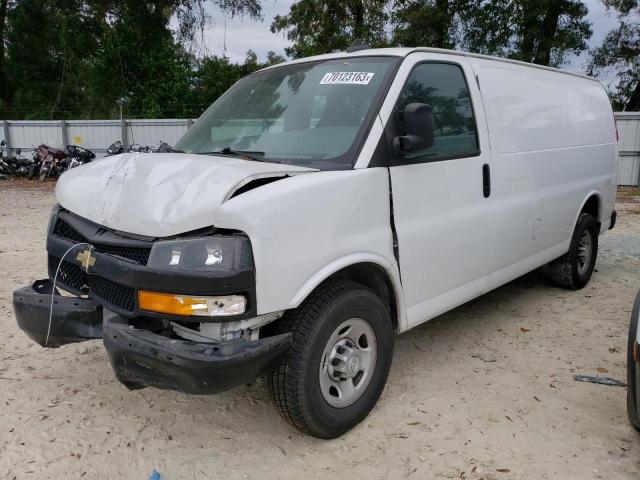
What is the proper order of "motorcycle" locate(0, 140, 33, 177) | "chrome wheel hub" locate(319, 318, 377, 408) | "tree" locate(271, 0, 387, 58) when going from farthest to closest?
"tree" locate(271, 0, 387, 58) < "motorcycle" locate(0, 140, 33, 177) < "chrome wheel hub" locate(319, 318, 377, 408)

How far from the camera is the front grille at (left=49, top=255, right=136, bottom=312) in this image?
2863 millimetres

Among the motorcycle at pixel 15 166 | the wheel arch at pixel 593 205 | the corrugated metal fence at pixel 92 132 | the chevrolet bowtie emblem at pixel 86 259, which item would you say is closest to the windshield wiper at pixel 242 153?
the chevrolet bowtie emblem at pixel 86 259

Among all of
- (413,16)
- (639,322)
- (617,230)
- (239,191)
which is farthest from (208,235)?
(413,16)

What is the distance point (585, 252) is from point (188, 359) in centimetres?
493

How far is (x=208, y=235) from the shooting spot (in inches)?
105

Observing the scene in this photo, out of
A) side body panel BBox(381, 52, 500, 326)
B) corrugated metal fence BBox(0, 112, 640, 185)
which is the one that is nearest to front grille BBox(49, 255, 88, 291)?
side body panel BBox(381, 52, 500, 326)

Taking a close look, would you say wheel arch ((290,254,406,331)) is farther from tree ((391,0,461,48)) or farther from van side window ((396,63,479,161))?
tree ((391,0,461,48))

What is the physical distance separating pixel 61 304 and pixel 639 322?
308cm

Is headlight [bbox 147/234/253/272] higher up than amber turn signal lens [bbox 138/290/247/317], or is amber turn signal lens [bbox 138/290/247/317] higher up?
headlight [bbox 147/234/253/272]

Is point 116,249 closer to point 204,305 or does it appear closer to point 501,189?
point 204,305

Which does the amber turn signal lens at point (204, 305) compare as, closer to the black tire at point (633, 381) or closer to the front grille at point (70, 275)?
the front grille at point (70, 275)

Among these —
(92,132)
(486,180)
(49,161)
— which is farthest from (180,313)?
(92,132)

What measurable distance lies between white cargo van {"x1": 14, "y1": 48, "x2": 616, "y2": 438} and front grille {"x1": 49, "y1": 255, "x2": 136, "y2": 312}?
0.01m

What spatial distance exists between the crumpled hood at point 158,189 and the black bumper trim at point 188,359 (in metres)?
0.51
